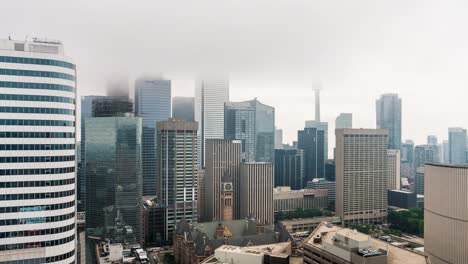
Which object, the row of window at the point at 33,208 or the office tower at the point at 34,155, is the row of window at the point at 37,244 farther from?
the row of window at the point at 33,208

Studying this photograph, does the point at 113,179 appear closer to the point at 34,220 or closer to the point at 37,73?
the point at 34,220

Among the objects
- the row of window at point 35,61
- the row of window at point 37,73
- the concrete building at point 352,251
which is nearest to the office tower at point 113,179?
the concrete building at point 352,251

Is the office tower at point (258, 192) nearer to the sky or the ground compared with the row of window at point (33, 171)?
nearer to the ground

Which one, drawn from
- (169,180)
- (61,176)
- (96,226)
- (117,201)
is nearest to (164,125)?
(169,180)

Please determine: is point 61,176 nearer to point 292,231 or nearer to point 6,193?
point 6,193

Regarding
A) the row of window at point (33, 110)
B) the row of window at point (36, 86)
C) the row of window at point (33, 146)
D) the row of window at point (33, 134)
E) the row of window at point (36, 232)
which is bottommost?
the row of window at point (36, 232)

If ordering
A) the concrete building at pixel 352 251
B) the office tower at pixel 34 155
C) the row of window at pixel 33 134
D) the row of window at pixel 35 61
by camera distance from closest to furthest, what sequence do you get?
the office tower at pixel 34 155
the row of window at pixel 33 134
the row of window at pixel 35 61
the concrete building at pixel 352 251
